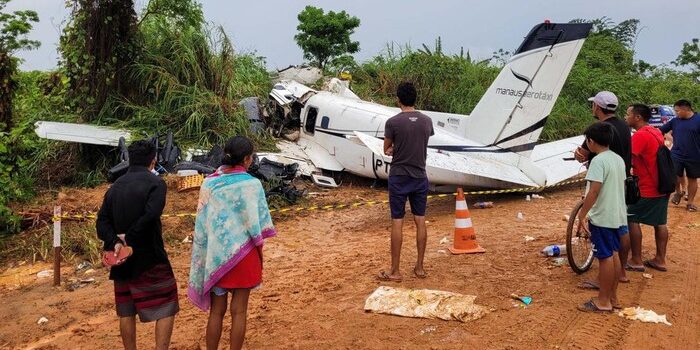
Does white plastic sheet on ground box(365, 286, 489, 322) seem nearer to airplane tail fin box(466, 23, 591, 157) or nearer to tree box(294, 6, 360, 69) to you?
airplane tail fin box(466, 23, 591, 157)

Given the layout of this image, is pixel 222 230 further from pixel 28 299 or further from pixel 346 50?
pixel 346 50

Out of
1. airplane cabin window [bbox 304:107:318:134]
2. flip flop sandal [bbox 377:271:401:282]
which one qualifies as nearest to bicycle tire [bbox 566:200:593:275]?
flip flop sandal [bbox 377:271:401:282]

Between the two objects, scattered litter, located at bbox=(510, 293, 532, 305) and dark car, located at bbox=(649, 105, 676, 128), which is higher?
dark car, located at bbox=(649, 105, 676, 128)

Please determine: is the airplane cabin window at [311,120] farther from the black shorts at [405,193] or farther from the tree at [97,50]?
the black shorts at [405,193]

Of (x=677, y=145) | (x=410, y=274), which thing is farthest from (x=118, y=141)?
(x=677, y=145)

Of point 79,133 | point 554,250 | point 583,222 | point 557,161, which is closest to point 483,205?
point 557,161

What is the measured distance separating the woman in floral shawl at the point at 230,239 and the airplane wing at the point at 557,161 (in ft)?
24.7

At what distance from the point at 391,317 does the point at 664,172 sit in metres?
3.26

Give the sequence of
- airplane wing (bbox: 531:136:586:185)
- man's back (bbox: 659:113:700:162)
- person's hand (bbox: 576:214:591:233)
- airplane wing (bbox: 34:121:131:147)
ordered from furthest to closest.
Result: airplane wing (bbox: 34:121:131:147)
airplane wing (bbox: 531:136:586:185)
man's back (bbox: 659:113:700:162)
person's hand (bbox: 576:214:591:233)

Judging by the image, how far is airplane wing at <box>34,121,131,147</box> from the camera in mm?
Answer: 10602

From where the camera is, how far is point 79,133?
35.4 feet

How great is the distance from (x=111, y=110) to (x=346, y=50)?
656 inches

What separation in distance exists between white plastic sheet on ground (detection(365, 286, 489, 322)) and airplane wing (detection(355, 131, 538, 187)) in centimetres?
376

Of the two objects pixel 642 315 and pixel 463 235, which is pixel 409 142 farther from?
pixel 642 315
